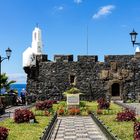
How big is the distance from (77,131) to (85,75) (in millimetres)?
20038

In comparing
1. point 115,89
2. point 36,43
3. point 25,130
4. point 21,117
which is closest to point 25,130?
point 25,130

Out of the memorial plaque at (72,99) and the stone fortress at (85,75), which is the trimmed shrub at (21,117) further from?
the stone fortress at (85,75)

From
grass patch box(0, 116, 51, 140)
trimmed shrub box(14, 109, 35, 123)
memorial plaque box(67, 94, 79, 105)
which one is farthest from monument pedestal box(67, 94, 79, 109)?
trimmed shrub box(14, 109, 35, 123)

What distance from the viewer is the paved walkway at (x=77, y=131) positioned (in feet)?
54.5

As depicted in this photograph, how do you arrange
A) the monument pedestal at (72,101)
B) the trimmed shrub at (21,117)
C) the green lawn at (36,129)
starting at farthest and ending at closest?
the monument pedestal at (72,101)
the trimmed shrub at (21,117)
the green lawn at (36,129)

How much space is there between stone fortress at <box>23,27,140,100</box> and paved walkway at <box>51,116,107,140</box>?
15.6 m

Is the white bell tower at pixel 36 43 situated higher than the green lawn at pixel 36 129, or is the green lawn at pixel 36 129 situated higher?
the white bell tower at pixel 36 43

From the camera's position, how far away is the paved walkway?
54.5 feet

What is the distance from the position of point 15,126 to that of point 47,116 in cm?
545

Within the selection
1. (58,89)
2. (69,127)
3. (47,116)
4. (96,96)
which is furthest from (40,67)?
(69,127)

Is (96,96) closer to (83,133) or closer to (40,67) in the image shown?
(40,67)

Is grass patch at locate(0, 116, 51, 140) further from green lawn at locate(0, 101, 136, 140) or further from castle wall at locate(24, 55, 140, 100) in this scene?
castle wall at locate(24, 55, 140, 100)

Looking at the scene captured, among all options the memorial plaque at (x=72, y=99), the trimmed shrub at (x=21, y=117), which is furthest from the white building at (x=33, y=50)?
the trimmed shrub at (x=21, y=117)

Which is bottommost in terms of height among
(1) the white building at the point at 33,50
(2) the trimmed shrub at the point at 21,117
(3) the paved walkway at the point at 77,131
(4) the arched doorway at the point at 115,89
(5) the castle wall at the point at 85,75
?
(3) the paved walkway at the point at 77,131
